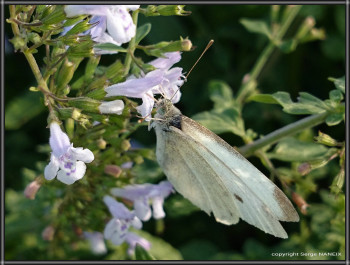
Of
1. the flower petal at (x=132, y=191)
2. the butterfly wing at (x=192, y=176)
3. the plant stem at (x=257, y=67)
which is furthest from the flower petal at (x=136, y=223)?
the plant stem at (x=257, y=67)

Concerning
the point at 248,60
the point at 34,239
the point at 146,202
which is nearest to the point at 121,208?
the point at 146,202

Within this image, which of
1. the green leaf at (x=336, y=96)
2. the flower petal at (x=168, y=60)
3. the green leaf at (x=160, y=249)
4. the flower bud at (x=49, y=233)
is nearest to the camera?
the flower petal at (x=168, y=60)

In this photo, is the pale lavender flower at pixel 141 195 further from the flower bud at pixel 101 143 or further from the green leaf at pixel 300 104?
the green leaf at pixel 300 104

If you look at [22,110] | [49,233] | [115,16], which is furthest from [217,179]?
[22,110]

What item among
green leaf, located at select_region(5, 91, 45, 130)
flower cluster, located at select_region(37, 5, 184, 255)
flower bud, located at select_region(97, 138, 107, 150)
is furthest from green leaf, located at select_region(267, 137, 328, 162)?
green leaf, located at select_region(5, 91, 45, 130)

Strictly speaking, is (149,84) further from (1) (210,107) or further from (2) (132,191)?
(1) (210,107)

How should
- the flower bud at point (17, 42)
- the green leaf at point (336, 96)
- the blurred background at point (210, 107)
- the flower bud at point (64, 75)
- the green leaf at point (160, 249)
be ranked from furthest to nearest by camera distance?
the blurred background at point (210, 107), the green leaf at point (160, 249), the green leaf at point (336, 96), the flower bud at point (64, 75), the flower bud at point (17, 42)
